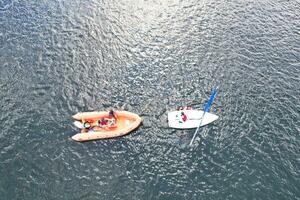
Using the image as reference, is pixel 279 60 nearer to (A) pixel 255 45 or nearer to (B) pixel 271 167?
(A) pixel 255 45

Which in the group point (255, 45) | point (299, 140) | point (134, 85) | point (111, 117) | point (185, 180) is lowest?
point (185, 180)

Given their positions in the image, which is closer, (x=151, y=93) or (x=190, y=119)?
(x=190, y=119)

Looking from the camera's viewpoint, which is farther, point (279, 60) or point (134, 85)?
point (279, 60)

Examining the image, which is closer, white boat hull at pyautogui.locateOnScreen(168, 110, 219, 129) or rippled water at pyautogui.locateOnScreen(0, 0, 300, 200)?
rippled water at pyautogui.locateOnScreen(0, 0, 300, 200)

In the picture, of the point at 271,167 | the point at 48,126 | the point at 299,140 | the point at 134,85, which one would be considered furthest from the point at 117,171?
the point at 299,140

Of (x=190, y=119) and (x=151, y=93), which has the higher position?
(x=151, y=93)

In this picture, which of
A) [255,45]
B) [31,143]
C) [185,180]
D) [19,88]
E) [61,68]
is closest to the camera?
[185,180]

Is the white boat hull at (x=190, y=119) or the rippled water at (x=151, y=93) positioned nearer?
the rippled water at (x=151, y=93)

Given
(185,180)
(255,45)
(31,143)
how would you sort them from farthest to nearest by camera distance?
1. (255,45)
2. (31,143)
3. (185,180)
